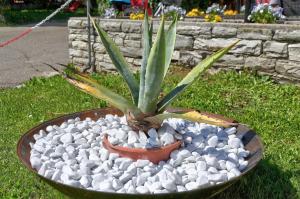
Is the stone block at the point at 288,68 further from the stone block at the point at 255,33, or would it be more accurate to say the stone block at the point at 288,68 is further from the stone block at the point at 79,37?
the stone block at the point at 79,37

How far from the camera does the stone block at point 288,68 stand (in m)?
5.45

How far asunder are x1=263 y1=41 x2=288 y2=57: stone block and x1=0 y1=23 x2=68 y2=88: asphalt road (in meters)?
3.68

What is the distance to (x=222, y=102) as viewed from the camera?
515 cm

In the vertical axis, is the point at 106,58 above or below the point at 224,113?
above

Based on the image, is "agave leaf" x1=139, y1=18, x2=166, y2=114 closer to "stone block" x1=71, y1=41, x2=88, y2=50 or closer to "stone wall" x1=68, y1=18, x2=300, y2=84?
"stone wall" x1=68, y1=18, x2=300, y2=84

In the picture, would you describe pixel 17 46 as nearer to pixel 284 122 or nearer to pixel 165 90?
pixel 165 90

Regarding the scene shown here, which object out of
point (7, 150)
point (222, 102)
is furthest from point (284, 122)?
point (7, 150)

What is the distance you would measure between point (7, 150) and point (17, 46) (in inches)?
316

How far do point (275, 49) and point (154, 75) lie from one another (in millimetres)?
3228

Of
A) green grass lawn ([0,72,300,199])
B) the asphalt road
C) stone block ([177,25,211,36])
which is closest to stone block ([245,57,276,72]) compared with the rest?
green grass lawn ([0,72,300,199])

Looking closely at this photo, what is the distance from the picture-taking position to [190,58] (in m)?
6.38

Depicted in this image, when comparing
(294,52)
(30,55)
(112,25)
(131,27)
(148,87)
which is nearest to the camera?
(148,87)

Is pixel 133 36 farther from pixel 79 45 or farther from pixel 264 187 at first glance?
pixel 264 187

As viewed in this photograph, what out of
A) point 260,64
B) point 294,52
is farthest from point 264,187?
point 260,64
